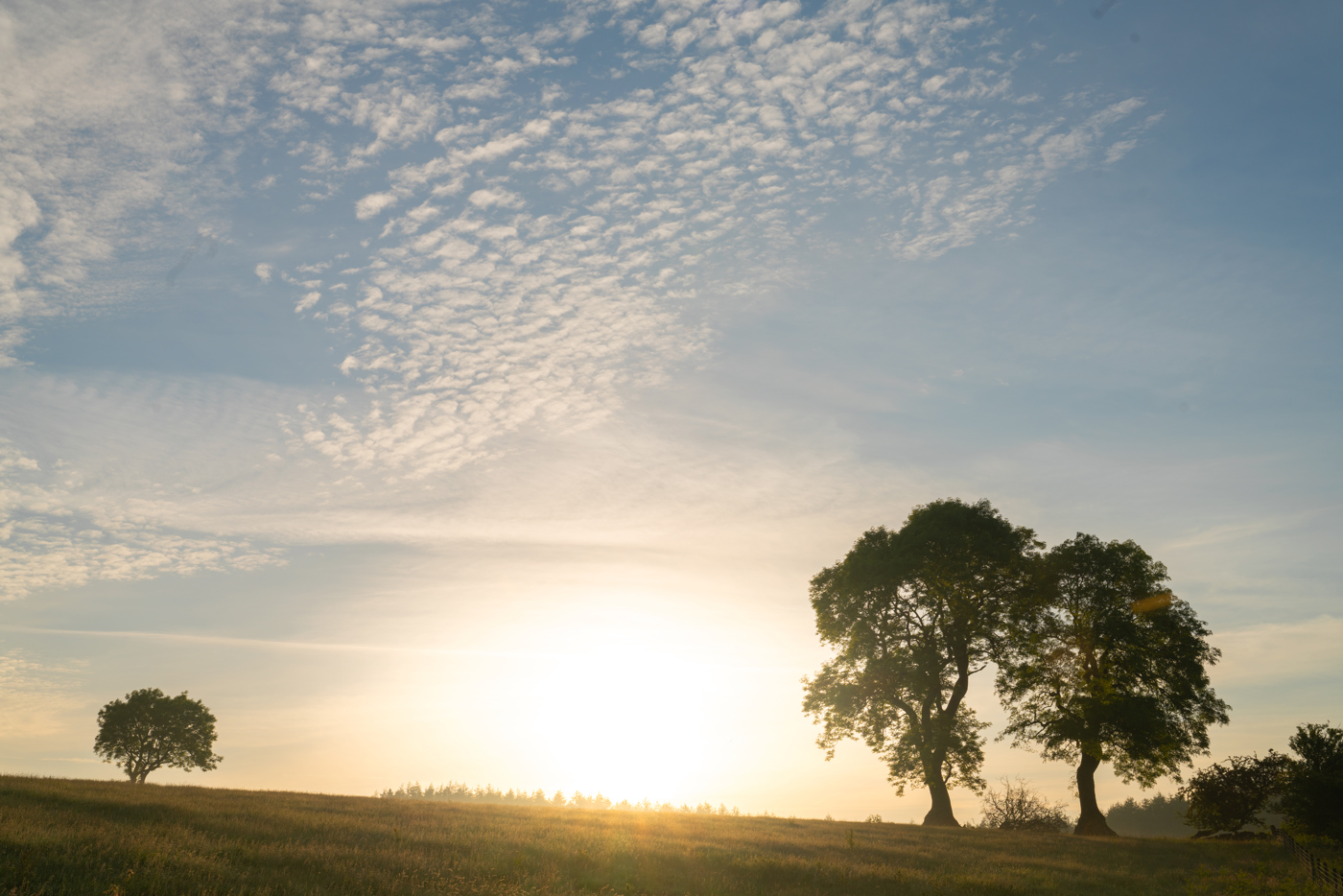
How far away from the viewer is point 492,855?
18.0 meters

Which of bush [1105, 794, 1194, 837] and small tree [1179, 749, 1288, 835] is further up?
small tree [1179, 749, 1288, 835]

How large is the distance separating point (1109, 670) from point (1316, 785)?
9915mm

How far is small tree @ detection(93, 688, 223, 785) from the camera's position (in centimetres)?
6669

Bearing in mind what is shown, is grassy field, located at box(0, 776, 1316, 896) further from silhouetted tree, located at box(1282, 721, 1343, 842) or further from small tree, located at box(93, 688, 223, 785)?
small tree, located at box(93, 688, 223, 785)

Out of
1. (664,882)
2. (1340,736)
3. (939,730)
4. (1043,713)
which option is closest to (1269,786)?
(1340,736)

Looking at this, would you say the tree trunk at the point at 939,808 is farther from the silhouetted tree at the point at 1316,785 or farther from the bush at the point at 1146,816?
the bush at the point at 1146,816

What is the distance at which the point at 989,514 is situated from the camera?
41.3 m

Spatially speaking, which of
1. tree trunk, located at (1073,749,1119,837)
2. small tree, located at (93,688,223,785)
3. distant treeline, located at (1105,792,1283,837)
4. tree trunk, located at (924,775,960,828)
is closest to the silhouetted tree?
tree trunk, located at (1073,749,1119,837)

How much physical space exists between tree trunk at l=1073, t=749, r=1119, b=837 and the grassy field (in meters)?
5.09

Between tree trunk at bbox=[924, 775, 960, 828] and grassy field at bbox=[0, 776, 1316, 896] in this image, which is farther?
tree trunk at bbox=[924, 775, 960, 828]

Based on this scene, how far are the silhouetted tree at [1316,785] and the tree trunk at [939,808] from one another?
13531 mm

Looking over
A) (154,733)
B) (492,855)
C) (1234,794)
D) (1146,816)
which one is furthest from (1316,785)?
(1146,816)

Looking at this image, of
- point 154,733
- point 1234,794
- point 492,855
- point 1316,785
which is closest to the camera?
point 492,855

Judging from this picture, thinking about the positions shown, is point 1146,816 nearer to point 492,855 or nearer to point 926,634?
point 926,634
